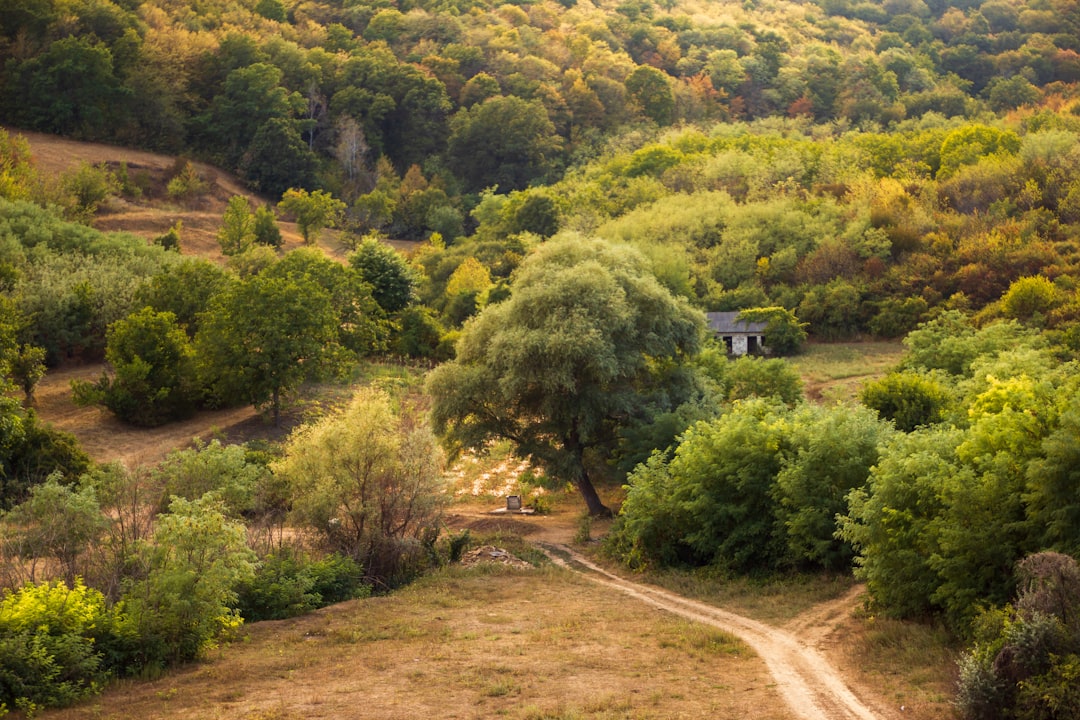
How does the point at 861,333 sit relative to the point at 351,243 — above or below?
below

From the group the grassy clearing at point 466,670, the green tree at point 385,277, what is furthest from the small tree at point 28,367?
the grassy clearing at point 466,670

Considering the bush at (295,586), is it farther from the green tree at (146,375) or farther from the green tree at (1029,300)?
the green tree at (1029,300)

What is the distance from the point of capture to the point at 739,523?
80.7 ft

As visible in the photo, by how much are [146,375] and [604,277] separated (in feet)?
56.3

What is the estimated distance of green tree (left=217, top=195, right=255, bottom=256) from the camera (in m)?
57.1

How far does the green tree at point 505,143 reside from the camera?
285 feet

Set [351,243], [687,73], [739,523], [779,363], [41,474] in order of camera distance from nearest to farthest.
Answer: [739,523], [41,474], [779,363], [351,243], [687,73]

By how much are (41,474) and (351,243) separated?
123 feet

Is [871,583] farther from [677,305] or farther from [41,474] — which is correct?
[41,474]

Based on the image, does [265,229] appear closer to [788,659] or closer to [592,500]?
[592,500]

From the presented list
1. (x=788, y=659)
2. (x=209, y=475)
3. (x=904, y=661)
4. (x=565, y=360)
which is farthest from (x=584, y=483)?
(x=904, y=661)

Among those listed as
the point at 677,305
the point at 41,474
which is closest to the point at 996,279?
the point at 677,305

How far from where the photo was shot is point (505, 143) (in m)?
87.1

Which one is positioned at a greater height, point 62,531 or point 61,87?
point 61,87
